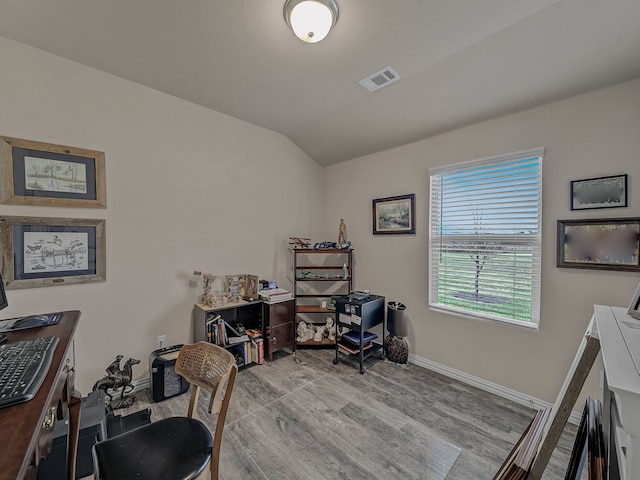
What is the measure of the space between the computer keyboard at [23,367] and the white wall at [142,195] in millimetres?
1114

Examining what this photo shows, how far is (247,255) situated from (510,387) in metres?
2.90

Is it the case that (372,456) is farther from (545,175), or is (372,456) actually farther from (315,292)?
(545,175)

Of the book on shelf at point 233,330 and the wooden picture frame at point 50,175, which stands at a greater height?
the wooden picture frame at point 50,175

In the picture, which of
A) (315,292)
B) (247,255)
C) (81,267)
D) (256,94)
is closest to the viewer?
(81,267)

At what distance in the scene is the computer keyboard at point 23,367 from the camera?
0.80 m

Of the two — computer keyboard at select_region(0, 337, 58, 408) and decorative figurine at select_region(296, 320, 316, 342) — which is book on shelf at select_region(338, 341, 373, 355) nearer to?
decorative figurine at select_region(296, 320, 316, 342)

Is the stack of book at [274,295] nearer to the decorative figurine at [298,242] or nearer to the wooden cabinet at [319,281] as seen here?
the wooden cabinet at [319,281]

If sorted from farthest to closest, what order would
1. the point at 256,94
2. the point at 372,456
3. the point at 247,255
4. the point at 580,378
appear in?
the point at 247,255 → the point at 256,94 → the point at 372,456 → the point at 580,378

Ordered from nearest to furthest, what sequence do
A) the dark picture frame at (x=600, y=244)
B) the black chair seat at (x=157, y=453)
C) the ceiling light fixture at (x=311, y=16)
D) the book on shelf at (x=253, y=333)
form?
1. the black chair seat at (x=157, y=453)
2. the ceiling light fixture at (x=311, y=16)
3. the dark picture frame at (x=600, y=244)
4. the book on shelf at (x=253, y=333)

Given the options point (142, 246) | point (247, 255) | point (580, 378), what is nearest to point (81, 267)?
point (142, 246)

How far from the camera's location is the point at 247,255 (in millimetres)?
3182

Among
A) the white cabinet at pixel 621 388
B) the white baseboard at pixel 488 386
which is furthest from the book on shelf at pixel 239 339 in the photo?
the white cabinet at pixel 621 388

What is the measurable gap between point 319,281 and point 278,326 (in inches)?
35.6

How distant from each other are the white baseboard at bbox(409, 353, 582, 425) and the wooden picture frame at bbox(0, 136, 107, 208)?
3428mm
